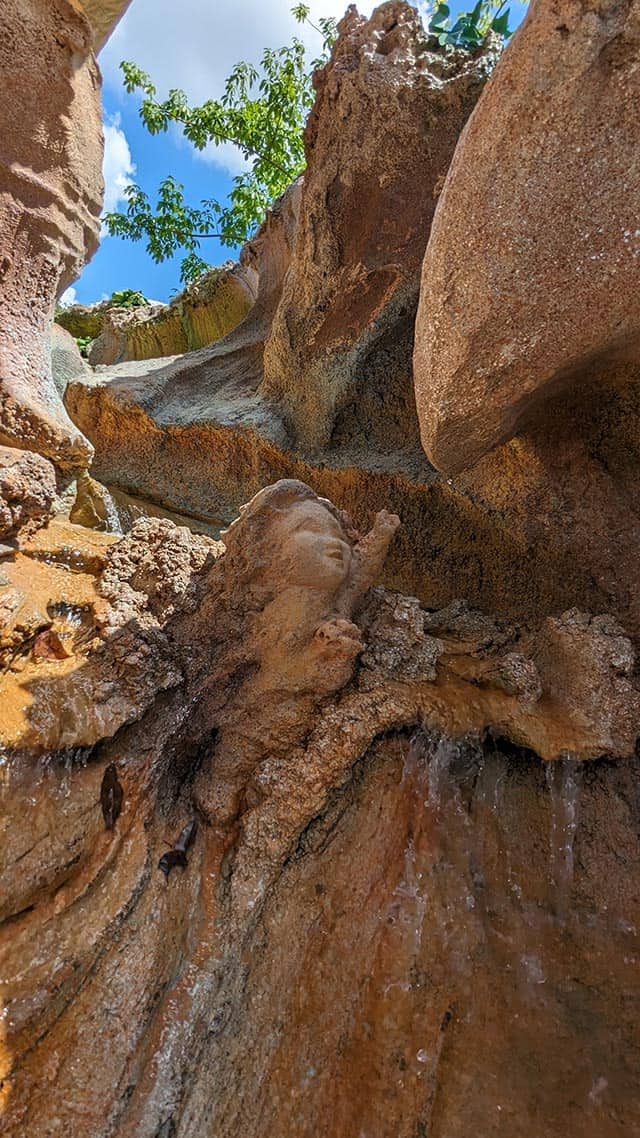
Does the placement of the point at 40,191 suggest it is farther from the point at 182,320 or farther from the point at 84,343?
the point at 84,343

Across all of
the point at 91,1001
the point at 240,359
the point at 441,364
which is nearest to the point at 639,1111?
the point at 91,1001

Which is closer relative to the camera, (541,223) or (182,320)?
(541,223)

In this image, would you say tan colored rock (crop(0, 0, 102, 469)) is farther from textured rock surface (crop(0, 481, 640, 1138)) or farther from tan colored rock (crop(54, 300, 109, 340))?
tan colored rock (crop(54, 300, 109, 340))

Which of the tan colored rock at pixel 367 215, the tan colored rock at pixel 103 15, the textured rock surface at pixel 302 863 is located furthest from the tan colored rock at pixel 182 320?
the textured rock surface at pixel 302 863

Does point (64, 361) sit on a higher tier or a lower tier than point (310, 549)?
higher

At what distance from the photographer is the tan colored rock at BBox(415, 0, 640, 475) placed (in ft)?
6.01

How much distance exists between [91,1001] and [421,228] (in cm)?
372

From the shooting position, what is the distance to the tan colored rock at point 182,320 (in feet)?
19.6

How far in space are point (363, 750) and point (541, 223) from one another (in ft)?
5.87

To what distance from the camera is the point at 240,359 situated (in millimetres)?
4855

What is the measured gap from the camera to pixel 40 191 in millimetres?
2744

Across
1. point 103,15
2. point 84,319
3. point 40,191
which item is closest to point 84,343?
point 84,319

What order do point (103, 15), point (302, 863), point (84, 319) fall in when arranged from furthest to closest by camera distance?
point (84, 319)
point (103, 15)
point (302, 863)

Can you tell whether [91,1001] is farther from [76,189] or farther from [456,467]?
[76,189]
